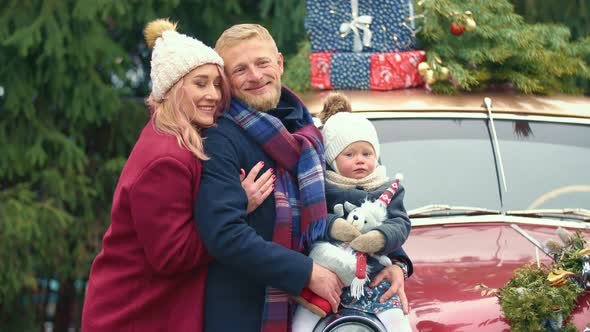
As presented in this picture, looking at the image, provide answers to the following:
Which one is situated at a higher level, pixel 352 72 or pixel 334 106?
pixel 352 72

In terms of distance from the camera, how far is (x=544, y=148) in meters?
4.54

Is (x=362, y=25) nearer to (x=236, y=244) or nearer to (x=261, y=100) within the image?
(x=261, y=100)

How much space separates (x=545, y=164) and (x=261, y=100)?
175 centimetres

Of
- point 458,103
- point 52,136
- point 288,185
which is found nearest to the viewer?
point 288,185

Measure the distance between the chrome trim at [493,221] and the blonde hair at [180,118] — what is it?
4.39 feet

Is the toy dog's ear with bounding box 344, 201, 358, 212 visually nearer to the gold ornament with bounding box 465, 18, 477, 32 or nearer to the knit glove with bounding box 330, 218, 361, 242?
the knit glove with bounding box 330, 218, 361, 242

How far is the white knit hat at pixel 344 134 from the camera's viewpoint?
333 cm

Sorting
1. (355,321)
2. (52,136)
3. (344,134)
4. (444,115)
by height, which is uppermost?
(52,136)

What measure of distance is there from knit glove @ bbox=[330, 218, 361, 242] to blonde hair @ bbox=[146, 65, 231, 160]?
0.46 meters

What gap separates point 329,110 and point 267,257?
32.8 inches

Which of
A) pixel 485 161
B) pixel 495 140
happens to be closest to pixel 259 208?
pixel 485 161

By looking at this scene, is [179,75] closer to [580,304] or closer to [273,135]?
[273,135]

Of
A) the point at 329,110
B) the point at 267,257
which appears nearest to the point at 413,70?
the point at 329,110

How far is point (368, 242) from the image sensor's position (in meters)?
3.09
